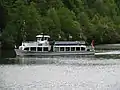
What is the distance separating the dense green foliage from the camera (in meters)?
121

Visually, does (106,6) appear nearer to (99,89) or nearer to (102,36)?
(102,36)

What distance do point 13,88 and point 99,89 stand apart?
799cm

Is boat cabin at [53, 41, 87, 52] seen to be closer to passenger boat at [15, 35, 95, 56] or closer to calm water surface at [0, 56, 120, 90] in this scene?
passenger boat at [15, 35, 95, 56]

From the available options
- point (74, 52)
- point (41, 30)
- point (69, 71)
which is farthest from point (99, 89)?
point (41, 30)

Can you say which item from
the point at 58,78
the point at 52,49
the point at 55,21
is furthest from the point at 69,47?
the point at 58,78

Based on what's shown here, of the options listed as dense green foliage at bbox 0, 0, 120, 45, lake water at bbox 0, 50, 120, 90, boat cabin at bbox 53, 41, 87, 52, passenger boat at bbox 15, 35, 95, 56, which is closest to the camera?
lake water at bbox 0, 50, 120, 90

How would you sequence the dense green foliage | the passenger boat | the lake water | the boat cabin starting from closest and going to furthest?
the lake water → the passenger boat → the boat cabin → the dense green foliage

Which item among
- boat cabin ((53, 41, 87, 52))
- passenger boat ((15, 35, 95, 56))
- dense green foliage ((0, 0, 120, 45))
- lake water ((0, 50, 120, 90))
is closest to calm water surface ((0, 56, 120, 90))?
lake water ((0, 50, 120, 90))

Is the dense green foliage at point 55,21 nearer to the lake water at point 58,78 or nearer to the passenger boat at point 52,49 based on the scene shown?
the passenger boat at point 52,49

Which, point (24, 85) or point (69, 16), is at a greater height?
point (69, 16)

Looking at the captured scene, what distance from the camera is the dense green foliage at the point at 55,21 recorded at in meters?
121

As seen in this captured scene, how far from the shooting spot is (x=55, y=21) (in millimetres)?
130125

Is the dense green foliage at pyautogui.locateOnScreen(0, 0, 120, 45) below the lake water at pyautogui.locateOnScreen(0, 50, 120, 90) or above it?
above

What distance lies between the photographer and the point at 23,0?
130 m
